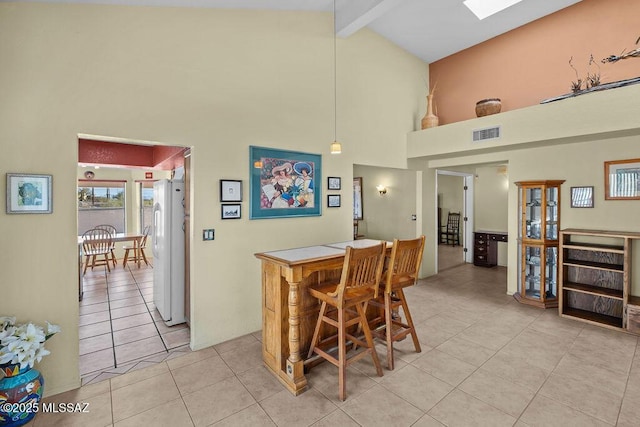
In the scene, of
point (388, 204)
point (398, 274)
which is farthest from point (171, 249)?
point (388, 204)

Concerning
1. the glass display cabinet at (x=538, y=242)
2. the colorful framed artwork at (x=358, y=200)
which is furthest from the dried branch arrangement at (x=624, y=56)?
the colorful framed artwork at (x=358, y=200)

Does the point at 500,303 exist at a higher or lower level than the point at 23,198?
lower

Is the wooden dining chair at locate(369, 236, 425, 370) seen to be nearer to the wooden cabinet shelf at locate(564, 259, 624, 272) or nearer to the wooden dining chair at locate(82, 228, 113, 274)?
the wooden cabinet shelf at locate(564, 259, 624, 272)

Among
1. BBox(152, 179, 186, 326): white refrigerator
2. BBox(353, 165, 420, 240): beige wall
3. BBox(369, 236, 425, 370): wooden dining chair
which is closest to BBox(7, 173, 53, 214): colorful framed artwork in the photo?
BBox(152, 179, 186, 326): white refrigerator

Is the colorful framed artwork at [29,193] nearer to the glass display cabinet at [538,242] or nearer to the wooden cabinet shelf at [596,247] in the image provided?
the glass display cabinet at [538,242]

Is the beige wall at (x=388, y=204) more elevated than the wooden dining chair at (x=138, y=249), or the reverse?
the beige wall at (x=388, y=204)

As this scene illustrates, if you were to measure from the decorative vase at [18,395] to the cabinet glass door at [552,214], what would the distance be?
570 cm

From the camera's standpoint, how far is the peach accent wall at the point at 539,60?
149 inches

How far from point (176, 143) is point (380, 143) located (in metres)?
3.00

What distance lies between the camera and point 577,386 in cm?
233

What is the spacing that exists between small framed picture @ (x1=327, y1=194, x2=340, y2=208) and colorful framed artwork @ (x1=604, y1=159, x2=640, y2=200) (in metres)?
3.37

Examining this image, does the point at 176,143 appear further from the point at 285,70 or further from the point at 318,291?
the point at 318,291

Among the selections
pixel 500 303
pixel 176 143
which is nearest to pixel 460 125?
pixel 500 303

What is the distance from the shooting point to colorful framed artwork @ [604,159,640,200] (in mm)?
3541
